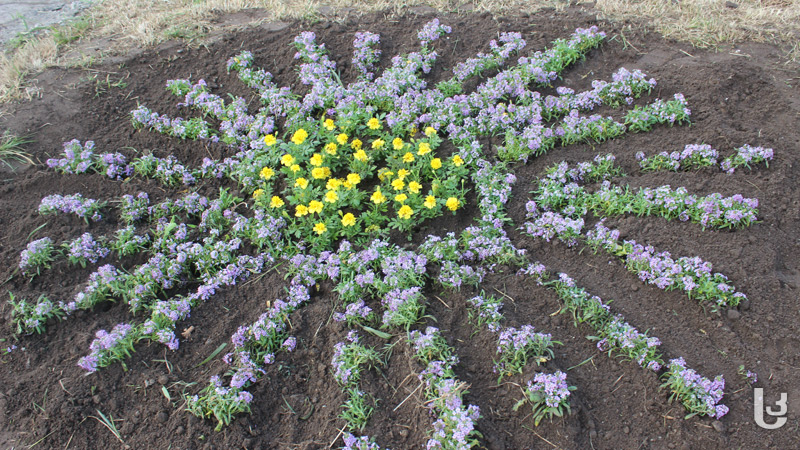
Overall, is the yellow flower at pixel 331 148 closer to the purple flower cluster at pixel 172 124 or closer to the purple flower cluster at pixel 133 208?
the purple flower cluster at pixel 172 124

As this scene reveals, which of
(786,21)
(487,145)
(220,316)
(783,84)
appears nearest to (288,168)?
(220,316)

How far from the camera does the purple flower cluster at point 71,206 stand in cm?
399

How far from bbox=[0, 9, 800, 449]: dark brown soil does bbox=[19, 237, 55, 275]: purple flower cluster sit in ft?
0.24

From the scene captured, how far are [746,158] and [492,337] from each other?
239 cm

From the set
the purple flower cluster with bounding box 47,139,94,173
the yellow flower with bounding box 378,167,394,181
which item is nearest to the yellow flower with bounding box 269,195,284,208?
the yellow flower with bounding box 378,167,394,181

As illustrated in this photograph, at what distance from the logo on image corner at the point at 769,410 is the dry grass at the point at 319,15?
3.64 meters

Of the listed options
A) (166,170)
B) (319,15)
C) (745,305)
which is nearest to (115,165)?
(166,170)

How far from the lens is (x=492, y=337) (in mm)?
3232

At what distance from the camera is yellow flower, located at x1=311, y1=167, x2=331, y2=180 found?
13.2ft

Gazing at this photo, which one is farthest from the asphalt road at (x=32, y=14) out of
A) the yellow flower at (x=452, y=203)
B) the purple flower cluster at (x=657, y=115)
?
the purple flower cluster at (x=657, y=115)

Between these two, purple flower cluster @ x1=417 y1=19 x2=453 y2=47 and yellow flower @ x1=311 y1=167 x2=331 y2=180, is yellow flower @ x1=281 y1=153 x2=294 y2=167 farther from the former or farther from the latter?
purple flower cluster @ x1=417 y1=19 x2=453 y2=47

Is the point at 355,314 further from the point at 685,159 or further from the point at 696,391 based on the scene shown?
the point at 685,159

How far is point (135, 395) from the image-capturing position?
310 centimetres

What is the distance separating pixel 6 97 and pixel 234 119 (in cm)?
208
